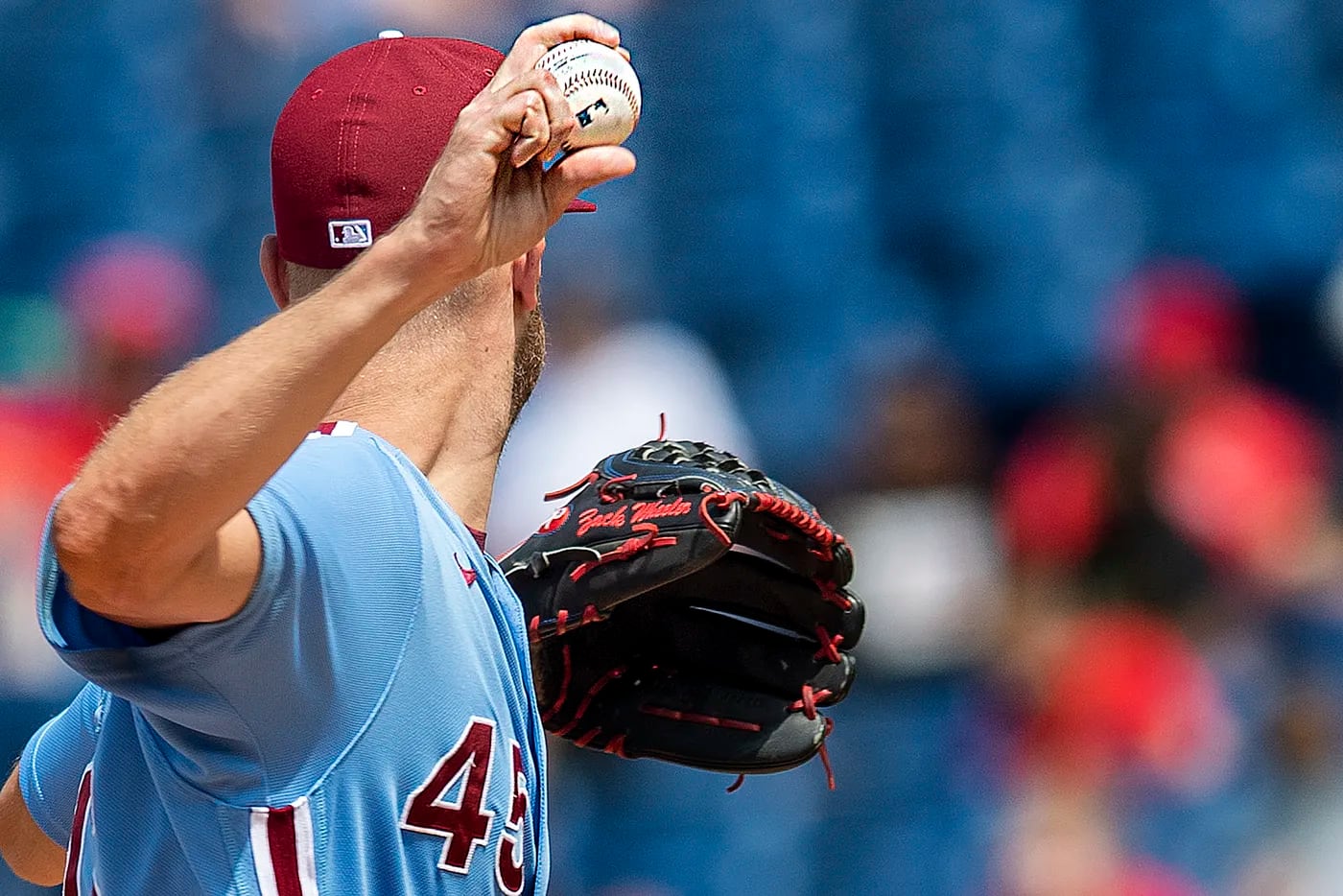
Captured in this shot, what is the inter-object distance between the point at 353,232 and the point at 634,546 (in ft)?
1.45

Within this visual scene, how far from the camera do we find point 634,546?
188 cm

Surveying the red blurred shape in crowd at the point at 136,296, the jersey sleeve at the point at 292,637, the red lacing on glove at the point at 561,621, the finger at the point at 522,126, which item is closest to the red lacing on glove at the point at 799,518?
the red lacing on glove at the point at 561,621

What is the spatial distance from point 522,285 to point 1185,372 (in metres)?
3.90

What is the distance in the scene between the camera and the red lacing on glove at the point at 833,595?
86.4 inches

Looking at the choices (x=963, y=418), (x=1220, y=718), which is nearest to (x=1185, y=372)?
(x=963, y=418)

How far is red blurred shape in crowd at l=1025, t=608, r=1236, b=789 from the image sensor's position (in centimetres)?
485

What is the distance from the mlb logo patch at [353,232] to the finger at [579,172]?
0.28 m

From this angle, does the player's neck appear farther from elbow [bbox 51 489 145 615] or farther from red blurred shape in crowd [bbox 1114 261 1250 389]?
red blurred shape in crowd [bbox 1114 261 1250 389]

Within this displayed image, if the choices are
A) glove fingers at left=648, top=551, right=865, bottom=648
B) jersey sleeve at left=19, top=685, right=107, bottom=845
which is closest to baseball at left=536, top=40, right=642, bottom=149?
glove fingers at left=648, top=551, right=865, bottom=648

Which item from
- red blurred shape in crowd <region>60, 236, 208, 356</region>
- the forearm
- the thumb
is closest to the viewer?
the forearm

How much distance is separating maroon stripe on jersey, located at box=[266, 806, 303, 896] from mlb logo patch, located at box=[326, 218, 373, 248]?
55cm

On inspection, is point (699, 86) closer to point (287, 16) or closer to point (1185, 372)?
point (287, 16)

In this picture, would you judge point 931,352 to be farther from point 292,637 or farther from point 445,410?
point 292,637

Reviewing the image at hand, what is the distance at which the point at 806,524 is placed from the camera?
2.05 m
